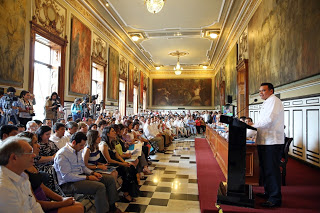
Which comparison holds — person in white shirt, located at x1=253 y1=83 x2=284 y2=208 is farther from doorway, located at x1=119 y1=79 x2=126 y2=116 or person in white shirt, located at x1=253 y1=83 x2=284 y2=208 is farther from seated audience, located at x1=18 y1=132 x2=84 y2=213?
doorway, located at x1=119 y1=79 x2=126 y2=116

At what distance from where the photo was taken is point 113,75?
12930 mm

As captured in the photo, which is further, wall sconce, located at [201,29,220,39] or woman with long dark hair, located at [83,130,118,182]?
wall sconce, located at [201,29,220,39]

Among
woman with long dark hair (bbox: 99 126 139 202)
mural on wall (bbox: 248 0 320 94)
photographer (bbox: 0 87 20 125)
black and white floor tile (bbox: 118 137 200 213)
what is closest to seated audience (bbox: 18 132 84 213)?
black and white floor tile (bbox: 118 137 200 213)

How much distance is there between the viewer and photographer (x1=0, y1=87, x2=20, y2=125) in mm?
4941

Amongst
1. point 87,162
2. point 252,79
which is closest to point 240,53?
point 252,79

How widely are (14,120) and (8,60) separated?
1.62 m

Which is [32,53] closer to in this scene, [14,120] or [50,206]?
[14,120]

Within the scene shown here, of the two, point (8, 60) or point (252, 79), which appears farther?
point (252, 79)

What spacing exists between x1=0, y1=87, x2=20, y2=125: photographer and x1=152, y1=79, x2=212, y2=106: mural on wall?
64.0 feet

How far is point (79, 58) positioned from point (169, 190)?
22.6 feet

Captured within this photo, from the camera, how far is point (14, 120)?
5.23m

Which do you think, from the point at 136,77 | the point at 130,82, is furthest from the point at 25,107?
the point at 136,77

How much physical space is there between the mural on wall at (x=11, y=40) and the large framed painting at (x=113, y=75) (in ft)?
20.7

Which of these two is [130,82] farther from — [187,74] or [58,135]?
[58,135]
